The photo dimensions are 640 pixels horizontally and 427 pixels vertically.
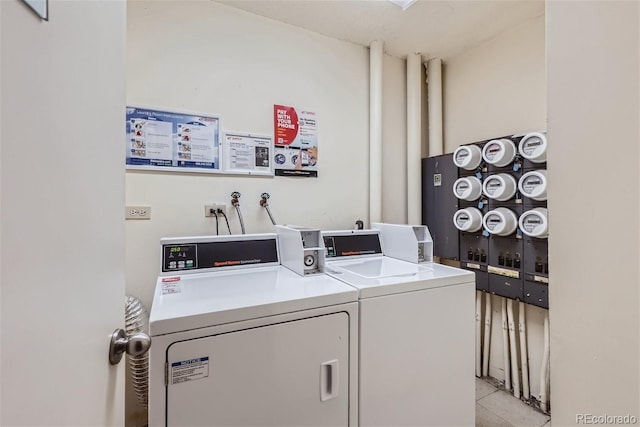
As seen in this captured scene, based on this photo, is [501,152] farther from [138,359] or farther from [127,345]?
[138,359]

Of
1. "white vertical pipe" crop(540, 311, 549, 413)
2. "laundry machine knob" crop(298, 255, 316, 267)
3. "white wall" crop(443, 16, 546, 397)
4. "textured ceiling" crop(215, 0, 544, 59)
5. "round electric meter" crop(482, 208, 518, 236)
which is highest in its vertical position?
"textured ceiling" crop(215, 0, 544, 59)

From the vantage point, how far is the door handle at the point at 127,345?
649 mm

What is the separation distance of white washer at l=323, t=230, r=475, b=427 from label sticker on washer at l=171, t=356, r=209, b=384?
2.01ft

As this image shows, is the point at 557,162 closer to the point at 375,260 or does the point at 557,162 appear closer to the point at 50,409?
the point at 50,409

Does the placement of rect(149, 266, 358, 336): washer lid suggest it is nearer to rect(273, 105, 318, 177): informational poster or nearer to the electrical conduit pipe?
rect(273, 105, 318, 177): informational poster

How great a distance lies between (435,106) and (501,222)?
50.5 inches

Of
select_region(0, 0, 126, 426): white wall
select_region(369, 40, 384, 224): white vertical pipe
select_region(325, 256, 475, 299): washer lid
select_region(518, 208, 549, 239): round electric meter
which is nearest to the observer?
select_region(0, 0, 126, 426): white wall

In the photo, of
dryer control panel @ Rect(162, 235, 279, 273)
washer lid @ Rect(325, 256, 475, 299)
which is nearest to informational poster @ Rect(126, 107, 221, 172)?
dryer control panel @ Rect(162, 235, 279, 273)

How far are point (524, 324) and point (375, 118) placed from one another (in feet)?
6.22

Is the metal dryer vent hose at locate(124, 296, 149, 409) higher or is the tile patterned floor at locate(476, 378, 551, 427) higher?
the metal dryer vent hose at locate(124, 296, 149, 409)

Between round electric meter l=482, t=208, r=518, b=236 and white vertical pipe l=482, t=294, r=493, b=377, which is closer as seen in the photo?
round electric meter l=482, t=208, r=518, b=236

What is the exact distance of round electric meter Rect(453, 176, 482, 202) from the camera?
2.22 metres

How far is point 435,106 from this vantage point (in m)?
2.78

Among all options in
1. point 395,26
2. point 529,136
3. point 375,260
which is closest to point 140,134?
point 375,260
